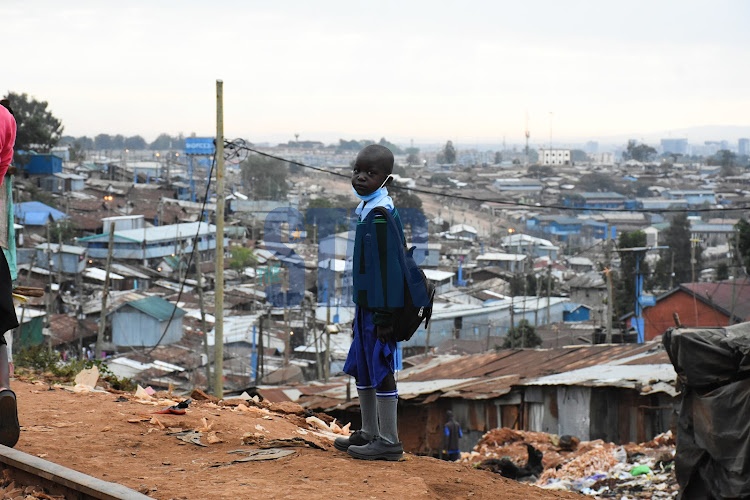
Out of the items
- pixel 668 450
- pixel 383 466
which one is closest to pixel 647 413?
pixel 668 450

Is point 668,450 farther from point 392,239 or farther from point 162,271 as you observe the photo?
point 162,271

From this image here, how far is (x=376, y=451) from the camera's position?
15.8 ft

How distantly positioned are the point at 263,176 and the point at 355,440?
81.9 meters

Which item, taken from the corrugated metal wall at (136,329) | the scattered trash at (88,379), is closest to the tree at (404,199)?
the corrugated metal wall at (136,329)

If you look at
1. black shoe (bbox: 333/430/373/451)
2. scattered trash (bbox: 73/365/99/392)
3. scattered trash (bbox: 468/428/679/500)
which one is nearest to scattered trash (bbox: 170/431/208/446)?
black shoe (bbox: 333/430/373/451)

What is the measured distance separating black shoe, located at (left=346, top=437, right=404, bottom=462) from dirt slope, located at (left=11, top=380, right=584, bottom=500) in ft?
0.19

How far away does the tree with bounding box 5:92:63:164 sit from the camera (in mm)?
49844

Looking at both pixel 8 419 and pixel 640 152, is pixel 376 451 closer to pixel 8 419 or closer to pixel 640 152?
pixel 8 419

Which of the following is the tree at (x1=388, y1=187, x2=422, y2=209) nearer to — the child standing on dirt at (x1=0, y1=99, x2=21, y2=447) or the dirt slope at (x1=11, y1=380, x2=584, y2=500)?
the dirt slope at (x1=11, y1=380, x2=584, y2=500)

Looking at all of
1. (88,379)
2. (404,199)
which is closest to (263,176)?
(404,199)

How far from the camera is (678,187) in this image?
97.6 meters

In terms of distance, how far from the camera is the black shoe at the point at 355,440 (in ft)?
16.1

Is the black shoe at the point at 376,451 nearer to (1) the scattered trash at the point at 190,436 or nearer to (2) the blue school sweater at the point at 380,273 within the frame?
(2) the blue school sweater at the point at 380,273

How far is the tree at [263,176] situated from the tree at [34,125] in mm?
24018
